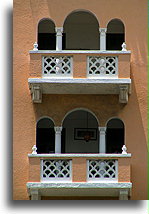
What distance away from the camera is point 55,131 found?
58.8ft

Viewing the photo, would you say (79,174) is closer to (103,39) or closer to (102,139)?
(102,139)

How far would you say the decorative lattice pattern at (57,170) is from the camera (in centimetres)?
1689

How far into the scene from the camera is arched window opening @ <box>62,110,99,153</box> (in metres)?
20.1

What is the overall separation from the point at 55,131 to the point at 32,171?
1.55 meters

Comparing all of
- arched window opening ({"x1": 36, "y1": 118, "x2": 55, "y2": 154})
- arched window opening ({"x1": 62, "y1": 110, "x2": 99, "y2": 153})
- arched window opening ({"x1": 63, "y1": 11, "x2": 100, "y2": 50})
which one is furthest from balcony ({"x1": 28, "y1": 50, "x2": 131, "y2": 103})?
arched window opening ({"x1": 62, "y1": 110, "x2": 99, "y2": 153})

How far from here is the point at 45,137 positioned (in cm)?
1938

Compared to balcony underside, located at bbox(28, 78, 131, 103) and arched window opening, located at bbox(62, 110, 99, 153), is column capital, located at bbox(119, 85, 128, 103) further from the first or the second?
arched window opening, located at bbox(62, 110, 99, 153)

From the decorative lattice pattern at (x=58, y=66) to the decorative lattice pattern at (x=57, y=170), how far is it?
2.27m

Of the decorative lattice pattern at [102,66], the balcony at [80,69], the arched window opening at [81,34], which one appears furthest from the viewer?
the arched window opening at [81,34]

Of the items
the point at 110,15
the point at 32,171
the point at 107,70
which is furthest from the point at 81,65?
the point at 32,171

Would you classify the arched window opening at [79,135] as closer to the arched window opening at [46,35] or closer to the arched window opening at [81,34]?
the arched window opening at [81,34]

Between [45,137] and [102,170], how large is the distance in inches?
117

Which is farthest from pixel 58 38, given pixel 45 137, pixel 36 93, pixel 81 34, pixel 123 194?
pixel 123 194

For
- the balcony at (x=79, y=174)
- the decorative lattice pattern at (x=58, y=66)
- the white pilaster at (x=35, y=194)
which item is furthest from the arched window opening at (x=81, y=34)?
the white pilaster at (x=35, y=194)
